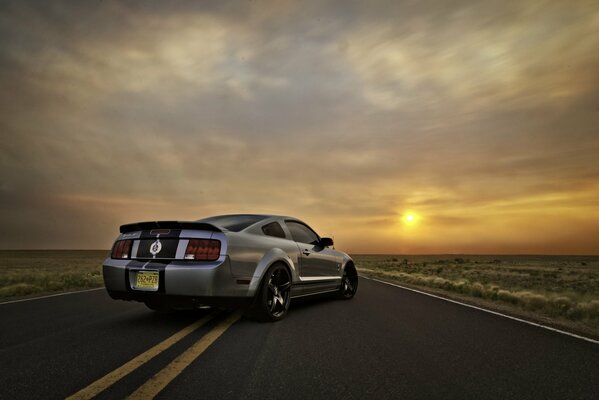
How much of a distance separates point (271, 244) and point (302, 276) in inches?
44.7

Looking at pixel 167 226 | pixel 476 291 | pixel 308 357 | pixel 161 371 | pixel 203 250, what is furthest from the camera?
pixel 476 291

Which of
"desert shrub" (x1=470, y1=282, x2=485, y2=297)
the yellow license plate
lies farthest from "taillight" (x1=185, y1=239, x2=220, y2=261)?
"desert shrub" (x1=470, y1=282, x2=485, y2=297)

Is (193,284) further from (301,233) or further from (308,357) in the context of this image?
(301,233)

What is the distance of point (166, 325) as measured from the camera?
5660 millimetres

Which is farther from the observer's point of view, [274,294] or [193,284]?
[274,294]

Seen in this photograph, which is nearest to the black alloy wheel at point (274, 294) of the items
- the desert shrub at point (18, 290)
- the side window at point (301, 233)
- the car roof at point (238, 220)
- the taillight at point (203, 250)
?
the car roof at point (238, 220)

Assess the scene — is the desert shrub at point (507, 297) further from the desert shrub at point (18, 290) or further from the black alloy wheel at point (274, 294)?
the desert shrub at point (18, 290)

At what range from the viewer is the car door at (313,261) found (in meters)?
7.20

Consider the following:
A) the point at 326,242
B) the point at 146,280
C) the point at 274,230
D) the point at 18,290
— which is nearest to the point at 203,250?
the point at 146,280

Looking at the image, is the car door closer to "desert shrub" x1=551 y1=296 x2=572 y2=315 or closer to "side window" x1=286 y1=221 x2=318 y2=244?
"side window" x1=286 y1=221 x2=318 y2=244

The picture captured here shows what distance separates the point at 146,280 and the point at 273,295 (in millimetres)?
1717

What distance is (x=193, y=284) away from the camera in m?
5.13

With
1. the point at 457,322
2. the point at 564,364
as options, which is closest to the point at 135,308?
the point at 457,322

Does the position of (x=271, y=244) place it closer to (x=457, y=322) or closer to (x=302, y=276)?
(x=302, y=276)
